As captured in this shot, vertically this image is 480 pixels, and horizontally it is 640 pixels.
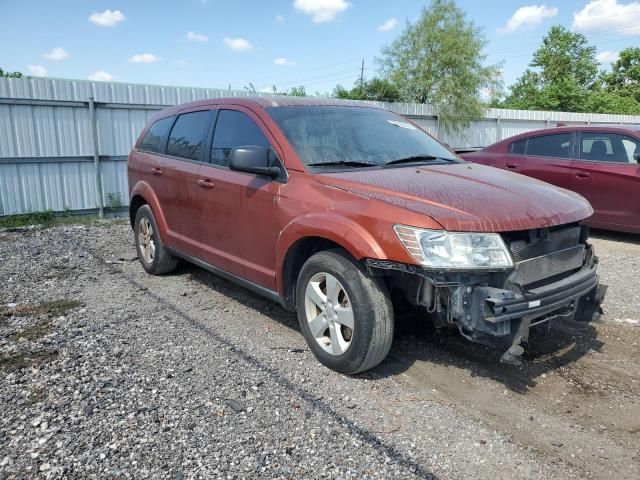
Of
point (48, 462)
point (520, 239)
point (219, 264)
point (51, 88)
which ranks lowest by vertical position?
point (48, 462)

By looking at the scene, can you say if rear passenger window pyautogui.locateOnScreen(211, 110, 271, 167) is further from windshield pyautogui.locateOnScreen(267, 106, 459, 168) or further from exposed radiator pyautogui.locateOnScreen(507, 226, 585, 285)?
exposed radiator pyautogui.locateOnScreen(507, 226, 585, 285)

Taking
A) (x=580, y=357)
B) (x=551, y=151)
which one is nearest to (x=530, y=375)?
(x=580, y=357)

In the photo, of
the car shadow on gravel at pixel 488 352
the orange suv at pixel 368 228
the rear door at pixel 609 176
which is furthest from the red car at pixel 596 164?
the orange suv at pixel 368 228

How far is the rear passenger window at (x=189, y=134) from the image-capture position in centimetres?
490

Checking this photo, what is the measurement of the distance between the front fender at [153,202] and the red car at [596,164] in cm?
565

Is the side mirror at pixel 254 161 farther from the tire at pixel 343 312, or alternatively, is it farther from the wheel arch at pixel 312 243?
the tire at pixel 343 312

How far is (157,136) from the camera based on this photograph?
577 centimetres

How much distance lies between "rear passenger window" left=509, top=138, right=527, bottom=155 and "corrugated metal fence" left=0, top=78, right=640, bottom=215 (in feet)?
20.4

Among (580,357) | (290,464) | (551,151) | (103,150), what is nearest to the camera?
(290,464)

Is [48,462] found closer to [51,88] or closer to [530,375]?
[530,375]

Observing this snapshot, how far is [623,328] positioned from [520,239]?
1.99 meters

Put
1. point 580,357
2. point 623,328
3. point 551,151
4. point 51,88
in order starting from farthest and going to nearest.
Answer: point 51,88
point 551,151
point 623,328
point 580,357

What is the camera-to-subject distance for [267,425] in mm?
2922

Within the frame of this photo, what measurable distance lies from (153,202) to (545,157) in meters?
5.95
